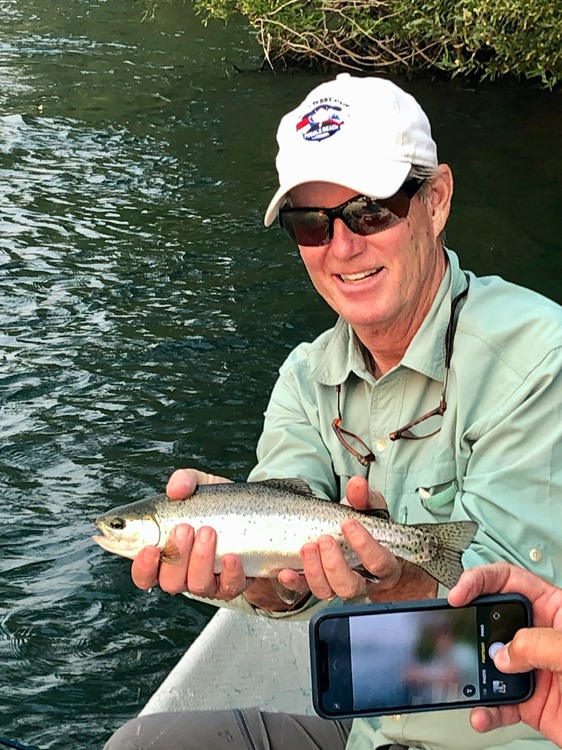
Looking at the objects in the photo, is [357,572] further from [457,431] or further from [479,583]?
[479,583]

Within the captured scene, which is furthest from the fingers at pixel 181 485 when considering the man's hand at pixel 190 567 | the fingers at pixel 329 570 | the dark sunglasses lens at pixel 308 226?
the dark sunglasses lens at pixel 308 226

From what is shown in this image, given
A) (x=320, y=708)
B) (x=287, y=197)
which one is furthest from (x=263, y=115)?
(x=320, y=708)

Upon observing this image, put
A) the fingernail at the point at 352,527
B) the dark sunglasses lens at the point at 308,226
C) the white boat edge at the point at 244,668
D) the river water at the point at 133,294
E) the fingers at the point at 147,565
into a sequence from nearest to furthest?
the fingernail at the point at 352,527 < the fingers at the point at 147,565 < the dark sunglasses lens at the point at 308,226 < the white boat edge at the point at 244,668 < the river water at the point at 133,294

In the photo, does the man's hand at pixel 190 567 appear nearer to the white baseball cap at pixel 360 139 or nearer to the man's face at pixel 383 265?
the man's face at pixel 383 265

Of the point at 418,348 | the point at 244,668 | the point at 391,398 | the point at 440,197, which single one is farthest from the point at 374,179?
the point at 244,668

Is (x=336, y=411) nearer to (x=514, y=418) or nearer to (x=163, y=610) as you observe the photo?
(x=514, y=418)

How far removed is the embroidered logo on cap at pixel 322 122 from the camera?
9.84 feet

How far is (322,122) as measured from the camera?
9.91ft

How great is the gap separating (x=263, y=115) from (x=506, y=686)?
1717cm

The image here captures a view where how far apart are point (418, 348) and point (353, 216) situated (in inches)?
16.0

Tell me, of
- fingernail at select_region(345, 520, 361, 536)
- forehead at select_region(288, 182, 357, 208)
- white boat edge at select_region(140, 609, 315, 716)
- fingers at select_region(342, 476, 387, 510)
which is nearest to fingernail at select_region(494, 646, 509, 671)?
fingernail at select_region(345, 520, 361, 536)

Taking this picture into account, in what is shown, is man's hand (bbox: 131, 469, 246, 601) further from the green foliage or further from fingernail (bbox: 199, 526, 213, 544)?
the green foliage

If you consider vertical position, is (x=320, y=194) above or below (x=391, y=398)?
above

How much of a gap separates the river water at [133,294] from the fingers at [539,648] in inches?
165
